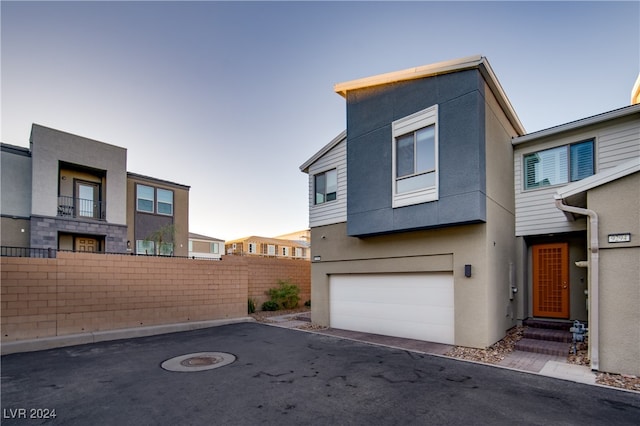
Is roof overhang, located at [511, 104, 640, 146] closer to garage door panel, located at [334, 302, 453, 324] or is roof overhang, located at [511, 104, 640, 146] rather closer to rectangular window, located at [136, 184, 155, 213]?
garage door panel, located at [334, 302, 453, 324]

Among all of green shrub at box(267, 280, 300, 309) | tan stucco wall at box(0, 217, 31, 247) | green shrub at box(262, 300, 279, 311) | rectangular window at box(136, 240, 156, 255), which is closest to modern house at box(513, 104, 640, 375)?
green shrub at box(267, 280, 300, 309)

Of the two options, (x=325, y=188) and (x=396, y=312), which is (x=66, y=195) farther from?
(x=396, y=312)

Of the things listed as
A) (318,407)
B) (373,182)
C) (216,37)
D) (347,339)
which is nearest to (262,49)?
(216,37)

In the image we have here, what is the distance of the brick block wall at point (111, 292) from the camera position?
800cm

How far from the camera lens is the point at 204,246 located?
29.3m

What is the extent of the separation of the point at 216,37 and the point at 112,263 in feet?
28.1

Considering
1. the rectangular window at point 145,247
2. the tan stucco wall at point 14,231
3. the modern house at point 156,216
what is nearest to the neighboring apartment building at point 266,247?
the modern house at point 156,216

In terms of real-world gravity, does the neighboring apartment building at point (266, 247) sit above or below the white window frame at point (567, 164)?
below

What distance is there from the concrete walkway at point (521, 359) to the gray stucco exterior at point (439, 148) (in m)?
2.95

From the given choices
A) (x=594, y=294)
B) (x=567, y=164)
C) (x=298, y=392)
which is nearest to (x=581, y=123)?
(x=567, y=164)

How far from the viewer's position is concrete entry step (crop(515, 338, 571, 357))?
6.80m

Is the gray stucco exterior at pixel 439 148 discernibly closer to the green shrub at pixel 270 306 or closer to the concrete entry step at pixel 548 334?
the concrete entry step at pixel 548 334

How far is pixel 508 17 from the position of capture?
10.3 meters

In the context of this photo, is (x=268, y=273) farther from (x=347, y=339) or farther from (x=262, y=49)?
(x=262, y=49)
